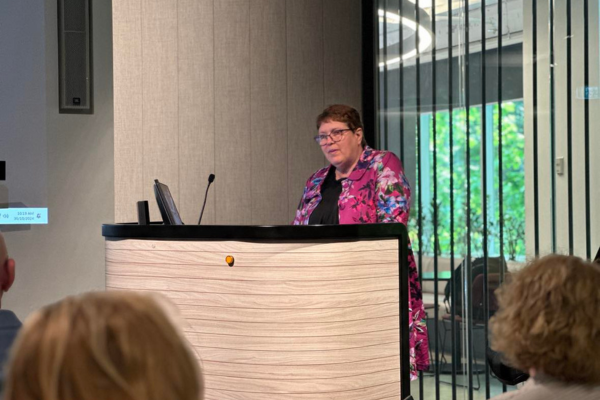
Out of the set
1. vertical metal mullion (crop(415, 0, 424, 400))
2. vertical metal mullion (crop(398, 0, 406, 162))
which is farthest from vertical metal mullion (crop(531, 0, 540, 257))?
vertical metal mullion (crop(398, 0, 406, 162))

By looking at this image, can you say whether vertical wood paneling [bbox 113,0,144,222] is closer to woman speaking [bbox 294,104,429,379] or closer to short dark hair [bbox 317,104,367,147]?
woman speaking [bbox 294,104,429,379]

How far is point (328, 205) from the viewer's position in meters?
3.34

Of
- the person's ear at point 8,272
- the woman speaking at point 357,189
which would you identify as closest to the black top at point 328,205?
the woman speaking at point 357,189

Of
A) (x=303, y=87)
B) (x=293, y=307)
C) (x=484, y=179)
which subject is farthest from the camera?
(x=303, y=87)

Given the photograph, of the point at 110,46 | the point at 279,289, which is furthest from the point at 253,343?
the point at 110,46

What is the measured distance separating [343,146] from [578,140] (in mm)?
1141

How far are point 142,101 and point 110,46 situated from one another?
0.58m

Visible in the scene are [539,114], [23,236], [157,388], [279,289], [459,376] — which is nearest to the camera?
[157,388]

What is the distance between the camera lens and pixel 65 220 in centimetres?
455

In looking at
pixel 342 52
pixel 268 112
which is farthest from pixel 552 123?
pixel 268 112

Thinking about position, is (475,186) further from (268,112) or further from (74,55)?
(74,55)

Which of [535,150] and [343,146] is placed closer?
[343,146]

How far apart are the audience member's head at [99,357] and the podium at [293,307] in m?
1.67

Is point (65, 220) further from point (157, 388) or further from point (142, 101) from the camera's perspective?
point (157, 388)
